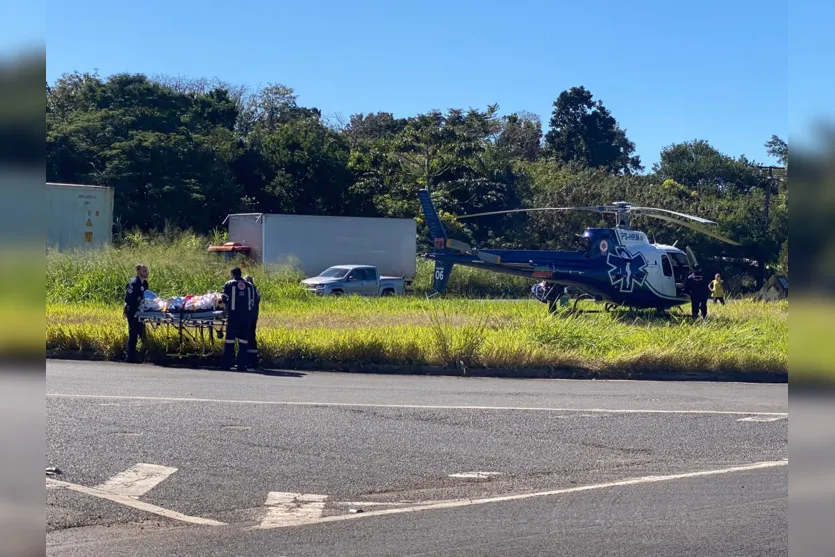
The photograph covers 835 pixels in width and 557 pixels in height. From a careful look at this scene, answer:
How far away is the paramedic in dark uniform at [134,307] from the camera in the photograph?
16656 mm

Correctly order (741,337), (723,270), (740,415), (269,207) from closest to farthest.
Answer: (740,415) < (741,337) < (723,270) < (269,207)

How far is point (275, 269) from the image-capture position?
1389 inches

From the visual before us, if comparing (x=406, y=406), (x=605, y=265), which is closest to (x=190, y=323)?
(x=406, y=406)

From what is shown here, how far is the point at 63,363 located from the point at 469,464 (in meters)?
10.3

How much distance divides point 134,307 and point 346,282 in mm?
18061

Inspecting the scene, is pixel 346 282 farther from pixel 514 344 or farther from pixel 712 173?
pixel 712 173

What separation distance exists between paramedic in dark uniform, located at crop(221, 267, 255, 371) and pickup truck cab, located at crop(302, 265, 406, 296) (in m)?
17.1

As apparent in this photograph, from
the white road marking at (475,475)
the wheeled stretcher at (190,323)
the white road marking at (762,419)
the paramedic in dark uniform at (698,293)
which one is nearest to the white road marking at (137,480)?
the white road marking at (475,475)

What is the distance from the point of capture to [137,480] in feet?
26.1

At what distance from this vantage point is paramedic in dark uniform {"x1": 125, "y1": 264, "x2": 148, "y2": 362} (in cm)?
1666

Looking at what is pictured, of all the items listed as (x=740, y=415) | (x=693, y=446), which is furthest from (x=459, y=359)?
(x=693, y=446)

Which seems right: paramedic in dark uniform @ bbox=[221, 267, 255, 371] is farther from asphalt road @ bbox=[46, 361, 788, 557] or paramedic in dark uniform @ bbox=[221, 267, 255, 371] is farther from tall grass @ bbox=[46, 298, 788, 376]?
asphalt road @ bbox=[46, 361, 788, 557]

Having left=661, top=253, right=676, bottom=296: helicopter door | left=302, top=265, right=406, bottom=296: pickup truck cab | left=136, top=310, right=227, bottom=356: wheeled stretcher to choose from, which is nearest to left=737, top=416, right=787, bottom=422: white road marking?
left=136, top=310, right=227, bottom=356: wheeled stretcher
